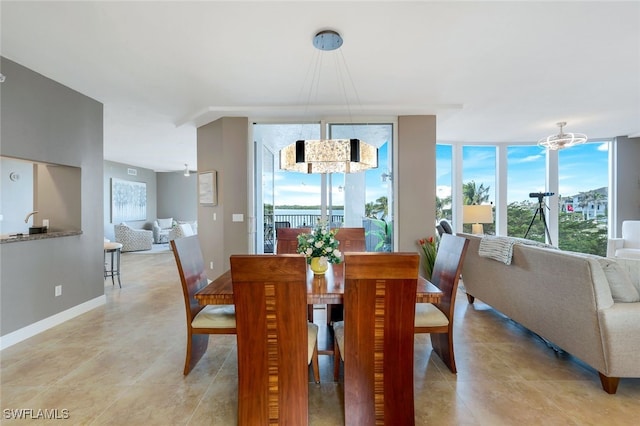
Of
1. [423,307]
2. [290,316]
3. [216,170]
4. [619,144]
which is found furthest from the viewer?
[619,144]

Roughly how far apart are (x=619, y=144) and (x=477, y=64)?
5285 millimetres

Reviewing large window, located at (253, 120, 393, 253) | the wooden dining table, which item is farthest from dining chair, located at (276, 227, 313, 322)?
large window, located at (253, 120, 393, 253)

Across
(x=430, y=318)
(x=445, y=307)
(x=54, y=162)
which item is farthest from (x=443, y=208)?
(x=54, y=162)

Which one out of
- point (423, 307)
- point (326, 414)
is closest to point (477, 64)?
point (423, 307)

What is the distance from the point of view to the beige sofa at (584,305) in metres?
1.82

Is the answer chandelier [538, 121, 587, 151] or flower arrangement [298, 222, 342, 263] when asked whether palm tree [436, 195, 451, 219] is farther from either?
flower arrangement [298, 222, 342, 263]

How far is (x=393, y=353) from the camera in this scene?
151 cm

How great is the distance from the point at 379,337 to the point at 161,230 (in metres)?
9.55

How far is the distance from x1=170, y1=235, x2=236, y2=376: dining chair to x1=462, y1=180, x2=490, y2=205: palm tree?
543 centimetres

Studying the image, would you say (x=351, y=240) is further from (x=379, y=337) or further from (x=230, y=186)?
(x=230, y=186)

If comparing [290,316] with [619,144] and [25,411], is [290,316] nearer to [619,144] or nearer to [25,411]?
[25,411]

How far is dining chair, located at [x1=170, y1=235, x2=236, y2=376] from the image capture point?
1.99m

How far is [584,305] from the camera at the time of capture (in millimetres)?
1953

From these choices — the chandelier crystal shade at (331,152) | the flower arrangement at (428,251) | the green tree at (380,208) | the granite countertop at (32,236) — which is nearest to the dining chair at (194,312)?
the chandelier crystal shade at (331,152)
